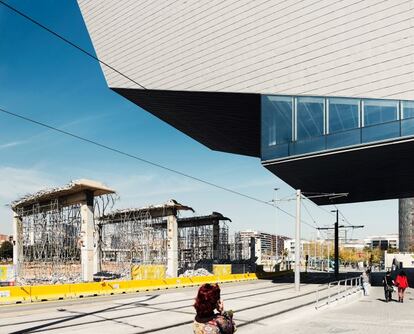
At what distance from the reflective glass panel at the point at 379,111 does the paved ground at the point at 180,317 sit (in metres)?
10.1

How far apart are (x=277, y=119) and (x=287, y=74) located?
3.03m

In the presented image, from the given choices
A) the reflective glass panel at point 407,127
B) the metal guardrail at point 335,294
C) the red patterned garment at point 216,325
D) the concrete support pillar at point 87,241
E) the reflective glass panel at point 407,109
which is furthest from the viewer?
the concrete support pillar at point 87,241

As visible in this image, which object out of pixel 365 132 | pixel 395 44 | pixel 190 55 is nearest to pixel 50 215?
pixel 190 55

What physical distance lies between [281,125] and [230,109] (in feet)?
21.3

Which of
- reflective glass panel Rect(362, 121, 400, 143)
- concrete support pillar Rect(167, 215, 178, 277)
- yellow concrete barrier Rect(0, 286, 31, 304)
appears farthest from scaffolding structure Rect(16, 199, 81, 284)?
reflective glass panel Rect(362, 121, 400, 143)

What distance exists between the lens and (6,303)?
2217 centimetres

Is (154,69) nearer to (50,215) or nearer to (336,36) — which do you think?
(336,36)

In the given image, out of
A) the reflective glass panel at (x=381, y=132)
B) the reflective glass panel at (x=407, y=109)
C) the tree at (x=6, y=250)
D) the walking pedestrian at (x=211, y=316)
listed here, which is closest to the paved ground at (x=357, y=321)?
the walking pedestrian at (x=211, y=316)

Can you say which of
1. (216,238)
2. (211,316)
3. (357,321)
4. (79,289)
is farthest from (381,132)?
(216,238)

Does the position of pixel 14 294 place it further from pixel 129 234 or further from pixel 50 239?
pixel 129 234

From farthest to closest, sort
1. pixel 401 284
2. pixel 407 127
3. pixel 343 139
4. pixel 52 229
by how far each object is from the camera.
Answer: pixel 52 229 → pixel 343 139 → pixel 407 127 → pixel 401 284

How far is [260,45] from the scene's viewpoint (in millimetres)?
32312

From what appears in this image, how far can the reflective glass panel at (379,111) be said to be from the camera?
26.9 metres

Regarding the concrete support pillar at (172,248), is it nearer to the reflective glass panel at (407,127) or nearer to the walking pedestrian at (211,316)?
the reflective glass panel at (407,127)
